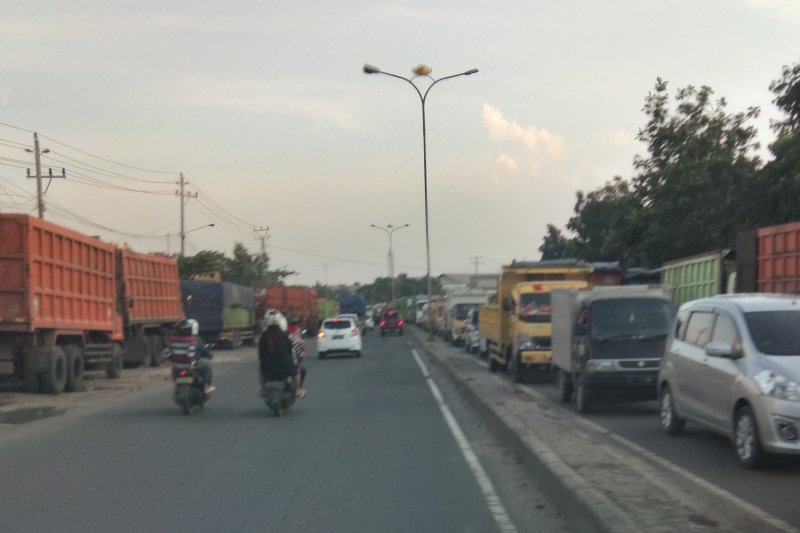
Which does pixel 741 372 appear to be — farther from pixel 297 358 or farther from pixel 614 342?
pixel 297 358

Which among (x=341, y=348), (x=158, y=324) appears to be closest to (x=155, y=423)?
(x=158, y=324)

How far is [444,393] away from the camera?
71.7 ft

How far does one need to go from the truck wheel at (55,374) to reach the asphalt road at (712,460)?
10.9m

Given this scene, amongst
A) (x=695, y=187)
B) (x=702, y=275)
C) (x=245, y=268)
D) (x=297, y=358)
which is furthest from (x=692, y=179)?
(x=245, y=268)

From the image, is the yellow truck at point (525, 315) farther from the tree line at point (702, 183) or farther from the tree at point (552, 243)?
the tree at point (552, 243)

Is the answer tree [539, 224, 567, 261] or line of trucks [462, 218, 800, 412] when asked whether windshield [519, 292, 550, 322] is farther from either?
tree [539, 224, 567, 261]

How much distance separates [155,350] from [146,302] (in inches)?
95.8

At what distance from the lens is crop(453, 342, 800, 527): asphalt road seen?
884 centimetres

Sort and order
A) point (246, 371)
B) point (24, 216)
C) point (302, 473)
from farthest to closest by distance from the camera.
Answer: point (246, 371) < point (24, 216) < point (302, 473)

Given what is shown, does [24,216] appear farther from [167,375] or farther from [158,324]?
[158,324]

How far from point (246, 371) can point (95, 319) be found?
724 cm

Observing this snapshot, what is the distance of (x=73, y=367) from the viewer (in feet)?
74.9

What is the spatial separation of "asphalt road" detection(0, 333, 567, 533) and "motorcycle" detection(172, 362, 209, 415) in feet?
0.87

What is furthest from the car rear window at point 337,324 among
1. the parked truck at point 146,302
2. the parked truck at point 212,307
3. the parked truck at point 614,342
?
the parked truck at point 614,342
